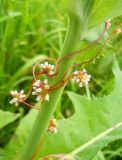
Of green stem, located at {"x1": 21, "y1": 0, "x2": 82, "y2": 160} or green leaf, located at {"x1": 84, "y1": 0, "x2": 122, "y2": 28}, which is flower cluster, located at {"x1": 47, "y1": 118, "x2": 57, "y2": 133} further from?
green leaf, located at {"x1": 84, "y1": 0, "x2": 122, "y2": 28}

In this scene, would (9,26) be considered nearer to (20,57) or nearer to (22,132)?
(20,57)

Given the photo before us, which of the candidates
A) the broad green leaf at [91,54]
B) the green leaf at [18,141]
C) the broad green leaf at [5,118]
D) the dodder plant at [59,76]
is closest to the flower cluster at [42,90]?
the dodder plant at [59,76]

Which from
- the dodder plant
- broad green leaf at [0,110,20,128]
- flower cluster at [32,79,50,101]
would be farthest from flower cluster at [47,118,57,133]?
broad green leaf at [0,110,20,128]

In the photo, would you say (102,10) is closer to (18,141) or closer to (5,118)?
(5,118)

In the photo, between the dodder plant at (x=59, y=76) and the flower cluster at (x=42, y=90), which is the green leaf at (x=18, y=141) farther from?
the flower cluster at (x=42, y=90)

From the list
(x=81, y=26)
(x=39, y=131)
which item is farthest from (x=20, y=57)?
(x=81, y=26)

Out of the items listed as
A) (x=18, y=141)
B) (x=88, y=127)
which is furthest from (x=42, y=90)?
(x=18, y=141)
